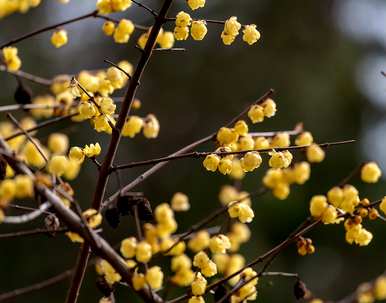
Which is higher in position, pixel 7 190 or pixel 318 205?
pixel 7 190

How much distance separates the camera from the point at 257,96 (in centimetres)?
552

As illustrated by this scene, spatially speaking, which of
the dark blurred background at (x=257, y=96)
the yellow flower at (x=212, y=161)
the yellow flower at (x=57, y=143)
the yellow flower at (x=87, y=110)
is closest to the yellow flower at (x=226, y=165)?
the yellow flower at (x=212, y=161)

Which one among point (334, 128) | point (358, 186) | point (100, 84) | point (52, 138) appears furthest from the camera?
point (334, 128)

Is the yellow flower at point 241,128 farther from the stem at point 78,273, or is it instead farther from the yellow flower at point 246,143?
the stem at point 78,273

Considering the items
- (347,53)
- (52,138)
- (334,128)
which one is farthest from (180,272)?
(347,53)

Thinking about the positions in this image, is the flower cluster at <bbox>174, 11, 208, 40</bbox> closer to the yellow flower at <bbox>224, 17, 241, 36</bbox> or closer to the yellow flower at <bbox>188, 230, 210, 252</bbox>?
the yellow flower at <bbox>224, 17, 241, 36</bbox>

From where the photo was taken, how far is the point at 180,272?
0.92 metres

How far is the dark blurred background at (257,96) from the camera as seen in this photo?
4.79m

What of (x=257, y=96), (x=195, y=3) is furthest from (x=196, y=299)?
(x=257, y=96)

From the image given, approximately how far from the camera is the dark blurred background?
15.7 feet

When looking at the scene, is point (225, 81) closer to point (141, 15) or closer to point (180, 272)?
point (141, 15)

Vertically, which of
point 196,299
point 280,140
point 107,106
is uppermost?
point 107,106

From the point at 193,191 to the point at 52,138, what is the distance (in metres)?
4.09

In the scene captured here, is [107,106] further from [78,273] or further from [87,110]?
[78,273]
